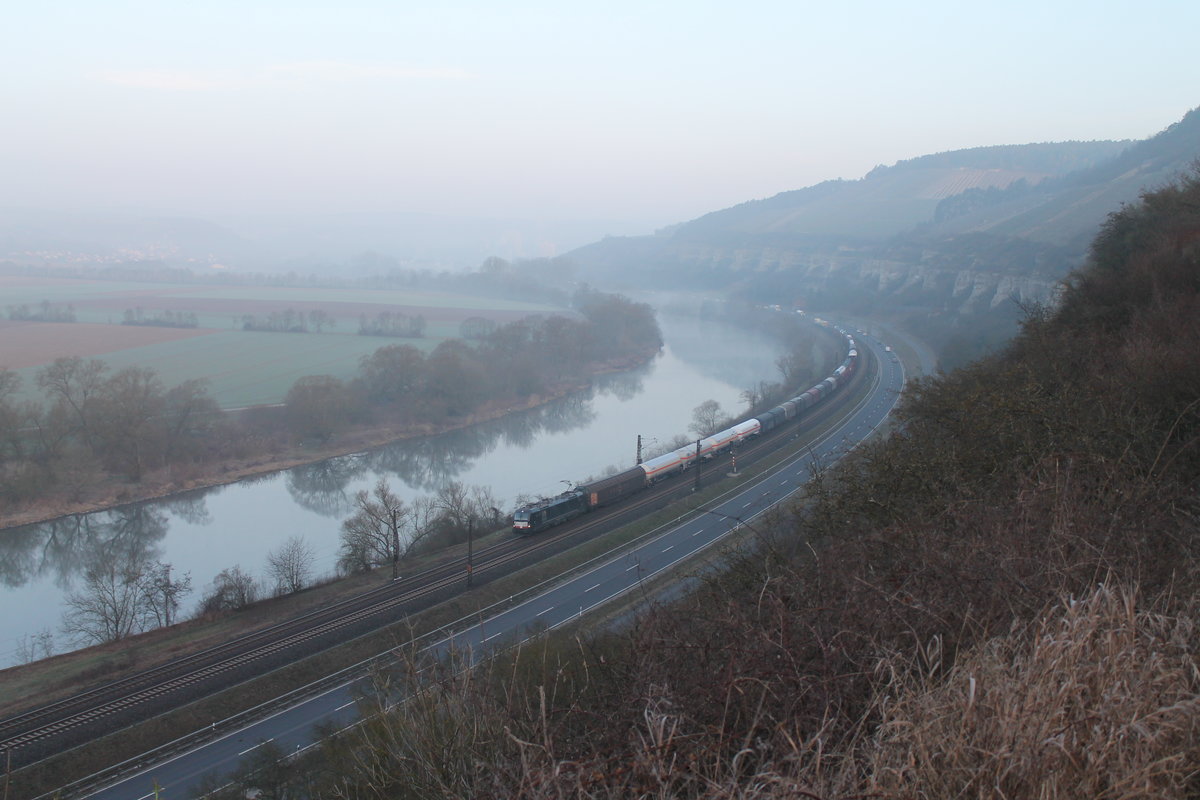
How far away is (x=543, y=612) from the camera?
9648 mm

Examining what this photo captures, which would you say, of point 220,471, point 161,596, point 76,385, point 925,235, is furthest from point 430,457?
point 925,235

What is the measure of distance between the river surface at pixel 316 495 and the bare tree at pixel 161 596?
233 mm

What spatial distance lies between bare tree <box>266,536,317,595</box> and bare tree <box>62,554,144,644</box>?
1.89 m

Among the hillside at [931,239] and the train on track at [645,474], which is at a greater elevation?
the hillside at [931,239]

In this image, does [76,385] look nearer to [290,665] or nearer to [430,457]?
[430,457]

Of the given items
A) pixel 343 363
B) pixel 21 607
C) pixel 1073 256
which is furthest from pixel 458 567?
pixel 1073 256

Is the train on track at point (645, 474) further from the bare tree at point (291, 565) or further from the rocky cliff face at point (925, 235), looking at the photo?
the rocky cliff face at point (925, 235)

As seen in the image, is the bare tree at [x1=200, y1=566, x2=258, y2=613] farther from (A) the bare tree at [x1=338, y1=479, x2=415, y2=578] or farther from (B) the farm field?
(B) the farm field

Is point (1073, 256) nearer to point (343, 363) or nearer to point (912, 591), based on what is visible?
point (343, 363)

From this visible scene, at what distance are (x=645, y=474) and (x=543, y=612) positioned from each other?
572 cm

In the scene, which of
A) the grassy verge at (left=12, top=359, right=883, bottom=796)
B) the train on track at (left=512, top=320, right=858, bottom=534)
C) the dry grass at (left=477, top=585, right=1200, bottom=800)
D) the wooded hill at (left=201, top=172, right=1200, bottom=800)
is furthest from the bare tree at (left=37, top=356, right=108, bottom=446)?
the dry grass at (left=477, top=585, right=1200, bottom=800)

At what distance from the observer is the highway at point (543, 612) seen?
21.4 feet

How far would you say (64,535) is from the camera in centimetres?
1476

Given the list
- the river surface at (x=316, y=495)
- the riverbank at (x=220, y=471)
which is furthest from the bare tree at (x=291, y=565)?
the riverbank at (x=220, y=471)
